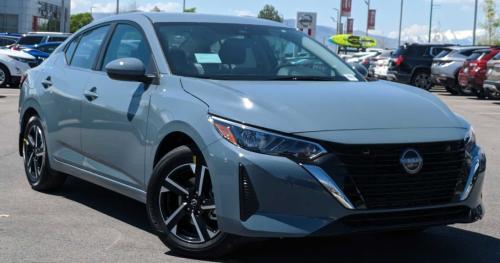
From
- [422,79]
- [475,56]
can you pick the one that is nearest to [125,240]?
[475,56]

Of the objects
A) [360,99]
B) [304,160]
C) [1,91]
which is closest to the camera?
[304,160]

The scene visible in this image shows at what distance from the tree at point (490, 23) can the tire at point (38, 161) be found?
56.3 m

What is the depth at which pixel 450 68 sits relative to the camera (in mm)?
24734

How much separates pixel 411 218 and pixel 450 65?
2119cm

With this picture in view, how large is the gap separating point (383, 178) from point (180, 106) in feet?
4.44

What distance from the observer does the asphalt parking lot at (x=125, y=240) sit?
4.92 meters

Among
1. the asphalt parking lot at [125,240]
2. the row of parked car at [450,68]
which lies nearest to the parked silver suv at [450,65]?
the row of parked car at [450,68]

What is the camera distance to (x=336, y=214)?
4219 mm

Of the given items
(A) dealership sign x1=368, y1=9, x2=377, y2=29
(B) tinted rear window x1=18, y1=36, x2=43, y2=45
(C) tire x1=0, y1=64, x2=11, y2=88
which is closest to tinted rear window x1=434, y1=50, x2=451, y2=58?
(C) tire x1=0, y1=64, x2=11, y2=88

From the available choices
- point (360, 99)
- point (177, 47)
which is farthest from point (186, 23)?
point (360, 99)

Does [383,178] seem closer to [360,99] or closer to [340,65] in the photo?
[360,99]

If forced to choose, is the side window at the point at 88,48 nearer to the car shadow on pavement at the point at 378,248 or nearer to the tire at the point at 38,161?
the tire at the point at 38,161

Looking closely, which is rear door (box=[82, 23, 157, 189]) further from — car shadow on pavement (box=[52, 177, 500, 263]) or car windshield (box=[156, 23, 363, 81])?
car shadow on pavement (box=[52, 177, 500, 263])

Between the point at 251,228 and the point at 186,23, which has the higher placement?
the point at 186,23
